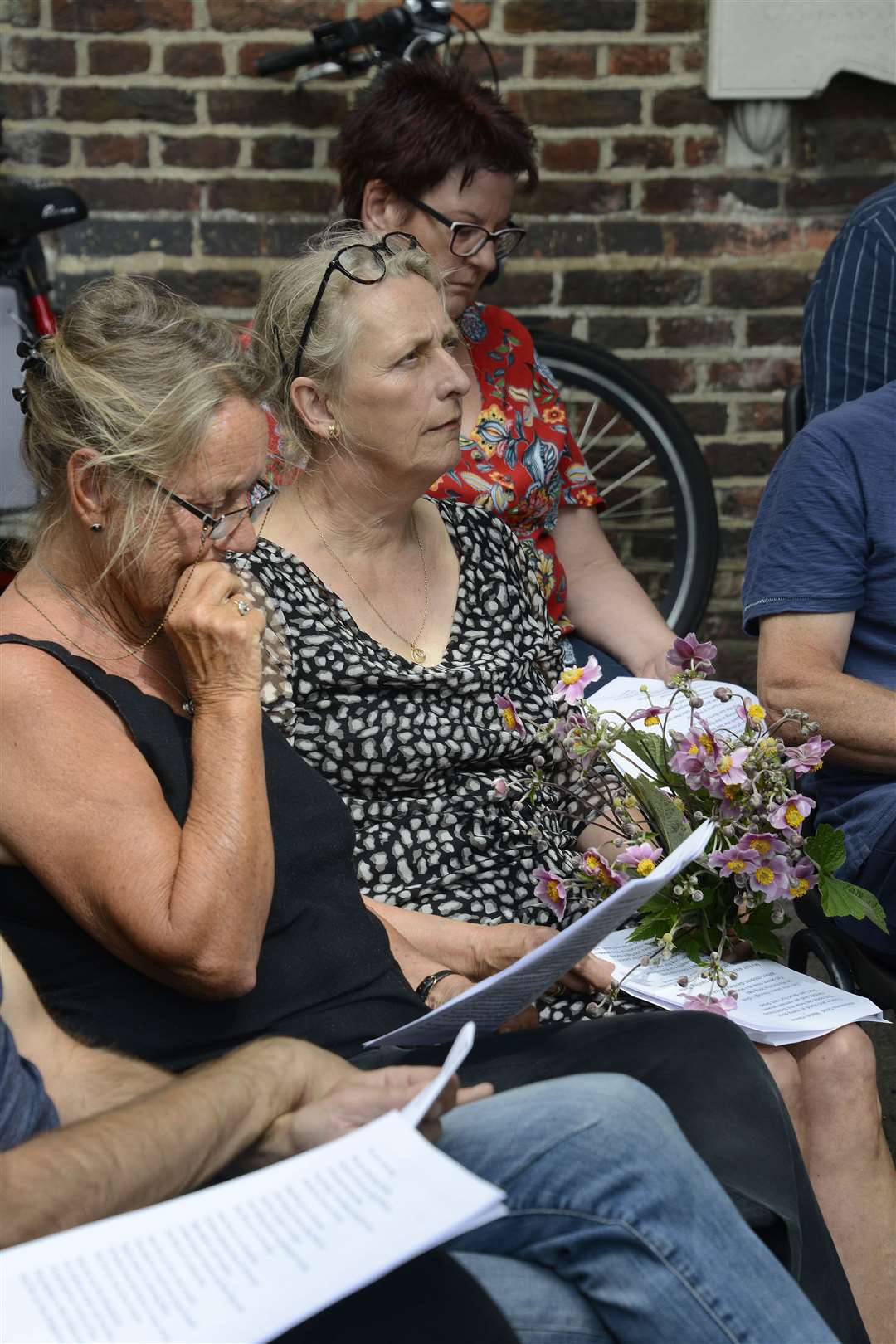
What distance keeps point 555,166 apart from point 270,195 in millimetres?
735

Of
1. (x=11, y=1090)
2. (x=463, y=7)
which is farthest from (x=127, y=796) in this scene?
(x=463, y=7)

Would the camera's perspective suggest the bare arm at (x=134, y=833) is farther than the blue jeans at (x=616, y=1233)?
Yes

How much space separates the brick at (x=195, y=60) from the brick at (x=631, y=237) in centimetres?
106

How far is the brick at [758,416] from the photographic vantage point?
4.20 metres

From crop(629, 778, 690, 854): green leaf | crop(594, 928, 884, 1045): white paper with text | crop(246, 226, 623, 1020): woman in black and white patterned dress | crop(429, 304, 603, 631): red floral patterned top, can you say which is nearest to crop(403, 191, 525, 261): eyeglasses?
crop(429, 304, 603, 631): red floral patterned top

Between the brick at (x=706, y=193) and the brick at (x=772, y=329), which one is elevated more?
the brick at (x=706, y=193)

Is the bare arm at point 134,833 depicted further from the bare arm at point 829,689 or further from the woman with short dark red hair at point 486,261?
the woman with short dark red hair at point 486,261

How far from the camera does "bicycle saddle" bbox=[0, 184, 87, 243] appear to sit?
12.0 feet

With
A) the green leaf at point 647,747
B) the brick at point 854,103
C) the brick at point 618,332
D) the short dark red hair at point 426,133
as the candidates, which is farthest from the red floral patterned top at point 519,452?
the brick at point 854,103

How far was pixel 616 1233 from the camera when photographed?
141 centimetres

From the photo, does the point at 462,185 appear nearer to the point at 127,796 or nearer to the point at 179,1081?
the point at 127,796

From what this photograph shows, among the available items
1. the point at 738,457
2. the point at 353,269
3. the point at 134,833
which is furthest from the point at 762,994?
the point at 738,457

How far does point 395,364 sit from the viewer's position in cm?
239

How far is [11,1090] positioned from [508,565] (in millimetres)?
1368
